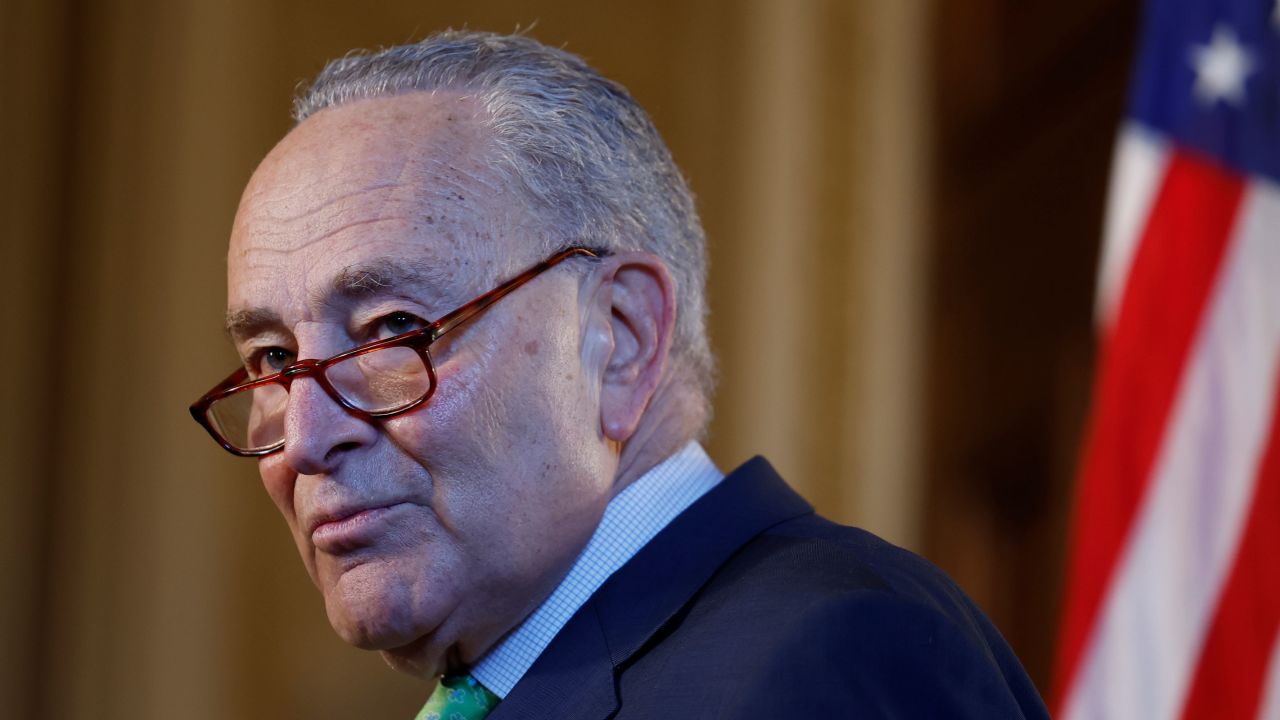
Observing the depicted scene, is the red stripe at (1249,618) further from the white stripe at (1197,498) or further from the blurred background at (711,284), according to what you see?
the blurred background at (711,284)

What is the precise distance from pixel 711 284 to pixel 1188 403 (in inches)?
84.3

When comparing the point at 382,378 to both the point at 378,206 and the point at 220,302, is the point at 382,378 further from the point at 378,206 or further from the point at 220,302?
the point at 220,302

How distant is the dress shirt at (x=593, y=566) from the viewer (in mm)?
1538

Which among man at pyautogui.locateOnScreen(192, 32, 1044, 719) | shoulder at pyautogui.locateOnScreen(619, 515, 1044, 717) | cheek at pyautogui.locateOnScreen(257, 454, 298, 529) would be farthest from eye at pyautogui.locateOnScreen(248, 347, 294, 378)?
shoulder at pyautogui.locateOnScreen(619, 515, 1044, 717)

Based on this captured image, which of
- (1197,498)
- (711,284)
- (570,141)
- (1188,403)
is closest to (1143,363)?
(1188,403)

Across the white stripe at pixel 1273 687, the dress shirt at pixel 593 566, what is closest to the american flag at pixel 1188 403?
the white stripe at pixel 1273 687

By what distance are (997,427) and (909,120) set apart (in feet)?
3.73

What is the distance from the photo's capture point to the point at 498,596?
4.96 feet

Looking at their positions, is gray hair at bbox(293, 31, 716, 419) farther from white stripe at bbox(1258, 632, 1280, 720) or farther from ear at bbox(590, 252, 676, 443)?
white stripe at bbox(1258, 632, 1280, 720)

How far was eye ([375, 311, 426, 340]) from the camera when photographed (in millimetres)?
1522

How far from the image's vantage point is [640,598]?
4.80 feet

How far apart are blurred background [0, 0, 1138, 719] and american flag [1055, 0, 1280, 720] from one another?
123 cm

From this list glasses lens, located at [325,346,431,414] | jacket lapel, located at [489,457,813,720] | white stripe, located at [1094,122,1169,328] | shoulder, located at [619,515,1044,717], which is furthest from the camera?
white stripe, located at [1094,122,1169,328]

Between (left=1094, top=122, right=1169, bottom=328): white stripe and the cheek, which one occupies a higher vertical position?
(left=1094, top=122, right=1169, bottom=328): white stripe
